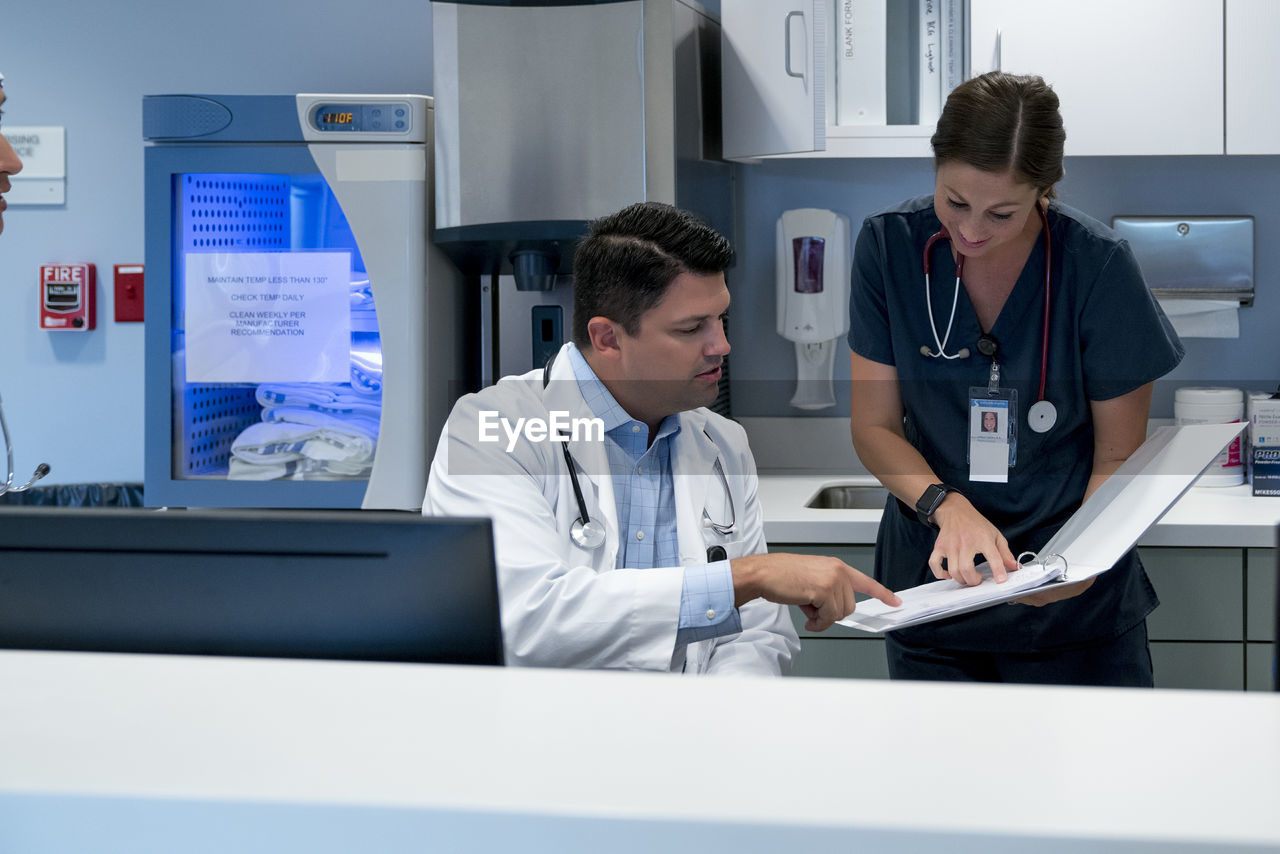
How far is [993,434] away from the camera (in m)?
1.60

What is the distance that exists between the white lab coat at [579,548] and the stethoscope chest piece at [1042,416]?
0.40 m

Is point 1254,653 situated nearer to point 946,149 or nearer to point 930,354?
point 930,354

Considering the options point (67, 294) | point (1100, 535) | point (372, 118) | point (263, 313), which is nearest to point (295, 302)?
point (263, 313)

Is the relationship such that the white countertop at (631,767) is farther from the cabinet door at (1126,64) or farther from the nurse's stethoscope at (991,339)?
the cabinet door at (1126,64)

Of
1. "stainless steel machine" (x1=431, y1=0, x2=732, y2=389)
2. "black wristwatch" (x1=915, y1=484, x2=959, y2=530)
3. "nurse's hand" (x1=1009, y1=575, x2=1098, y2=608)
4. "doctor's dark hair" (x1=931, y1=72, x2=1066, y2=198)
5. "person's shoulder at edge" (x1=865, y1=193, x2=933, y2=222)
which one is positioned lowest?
"nurse's hand" (x1=1009, y1=575, x2=1098, y2=608)

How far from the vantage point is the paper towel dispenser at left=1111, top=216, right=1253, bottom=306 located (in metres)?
2.49

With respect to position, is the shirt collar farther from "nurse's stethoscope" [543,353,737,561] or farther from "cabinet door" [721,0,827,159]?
"cabinet door" [721,0,827,159]

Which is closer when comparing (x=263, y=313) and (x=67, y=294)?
(x=263, y=313)

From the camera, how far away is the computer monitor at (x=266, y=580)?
0.72 m

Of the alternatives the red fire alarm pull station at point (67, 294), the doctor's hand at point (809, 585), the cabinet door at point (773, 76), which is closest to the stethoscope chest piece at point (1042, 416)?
the doctor's hand at point (809, 585)

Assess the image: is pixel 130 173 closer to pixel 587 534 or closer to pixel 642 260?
pixel 642 260

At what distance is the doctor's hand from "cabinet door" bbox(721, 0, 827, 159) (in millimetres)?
1219

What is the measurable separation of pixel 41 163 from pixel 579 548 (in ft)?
7.40

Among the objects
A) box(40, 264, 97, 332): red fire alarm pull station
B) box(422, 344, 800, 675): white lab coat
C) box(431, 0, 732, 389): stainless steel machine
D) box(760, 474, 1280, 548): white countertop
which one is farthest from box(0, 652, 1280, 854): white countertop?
box(40, 264, 97, 332): red fire alarm pull station
